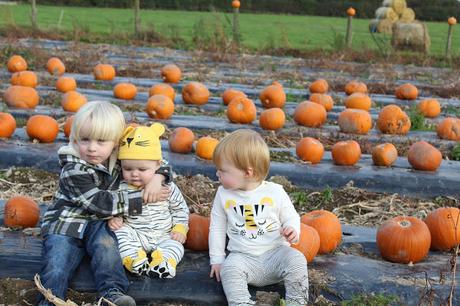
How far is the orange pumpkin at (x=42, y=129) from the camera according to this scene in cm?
643

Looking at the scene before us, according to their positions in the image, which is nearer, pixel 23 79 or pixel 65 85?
pixel 23 79

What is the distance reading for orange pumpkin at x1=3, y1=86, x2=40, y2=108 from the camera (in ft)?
26.4

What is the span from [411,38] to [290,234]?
22.5 metres

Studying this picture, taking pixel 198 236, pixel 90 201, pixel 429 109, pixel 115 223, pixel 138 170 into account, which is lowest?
pixel 429 109

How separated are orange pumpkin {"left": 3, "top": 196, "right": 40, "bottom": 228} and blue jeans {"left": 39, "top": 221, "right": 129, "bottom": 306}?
508 millimetres

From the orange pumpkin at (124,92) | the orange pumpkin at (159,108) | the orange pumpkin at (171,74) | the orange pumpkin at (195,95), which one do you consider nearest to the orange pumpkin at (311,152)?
the orange pumpkin at (159,108)

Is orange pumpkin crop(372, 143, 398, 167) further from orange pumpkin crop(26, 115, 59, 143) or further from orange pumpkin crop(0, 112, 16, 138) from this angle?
orange pumpkin crop(0, 112, 16, 138)

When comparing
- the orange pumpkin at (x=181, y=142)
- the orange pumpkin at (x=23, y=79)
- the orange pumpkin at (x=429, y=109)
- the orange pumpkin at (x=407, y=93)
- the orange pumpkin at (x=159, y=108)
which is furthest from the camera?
the orange pumpkin at (x=407, y=93)

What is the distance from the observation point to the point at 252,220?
12.4 feet

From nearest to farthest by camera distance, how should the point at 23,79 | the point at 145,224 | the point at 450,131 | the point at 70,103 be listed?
1. the point at 145,224
2. the point at 450,131
3. the point at 70,103
4. the point at 23,79

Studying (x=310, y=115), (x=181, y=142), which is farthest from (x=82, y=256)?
(x=310, y=115)

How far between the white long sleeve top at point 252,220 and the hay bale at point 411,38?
21774 mm

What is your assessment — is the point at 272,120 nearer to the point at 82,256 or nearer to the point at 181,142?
the point at 181,142

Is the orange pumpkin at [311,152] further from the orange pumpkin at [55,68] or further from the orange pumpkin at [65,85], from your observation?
the orange pumpkin at [55,68]
